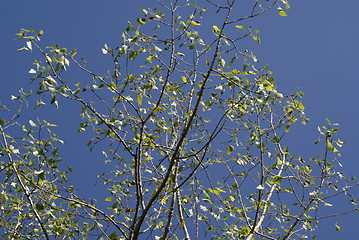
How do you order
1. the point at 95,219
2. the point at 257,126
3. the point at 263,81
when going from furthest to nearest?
the point at 257,126 → the point at 95,219 → the point at 263,81

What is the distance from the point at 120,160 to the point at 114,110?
0.79m

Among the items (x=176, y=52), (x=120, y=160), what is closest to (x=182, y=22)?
(x=176, y=52)

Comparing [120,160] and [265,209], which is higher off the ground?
[120,160]

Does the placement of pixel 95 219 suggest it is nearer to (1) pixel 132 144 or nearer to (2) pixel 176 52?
(1) pixel 132 144

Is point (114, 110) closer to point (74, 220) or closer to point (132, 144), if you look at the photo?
point (132, 144)

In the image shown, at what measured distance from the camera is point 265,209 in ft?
15.3

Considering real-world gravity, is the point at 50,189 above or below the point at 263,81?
below

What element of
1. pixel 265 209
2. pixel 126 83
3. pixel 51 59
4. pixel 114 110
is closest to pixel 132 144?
pixel 114 110

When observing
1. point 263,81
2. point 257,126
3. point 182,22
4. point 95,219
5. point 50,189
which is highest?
point 182,22

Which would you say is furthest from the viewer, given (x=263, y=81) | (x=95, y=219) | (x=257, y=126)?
(x=257, y=126)

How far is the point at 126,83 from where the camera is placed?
11.3 feet

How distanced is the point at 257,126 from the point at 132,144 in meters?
1.17

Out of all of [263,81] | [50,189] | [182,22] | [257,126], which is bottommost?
[50,189]

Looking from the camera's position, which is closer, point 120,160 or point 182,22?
point 182,22
